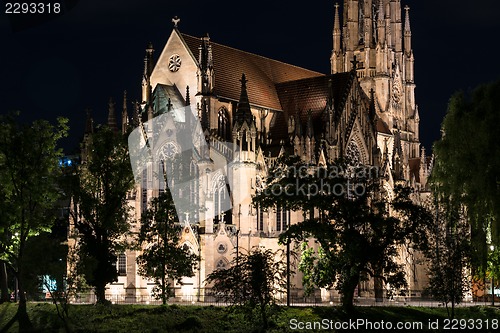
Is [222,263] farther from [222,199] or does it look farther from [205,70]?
[205,70]

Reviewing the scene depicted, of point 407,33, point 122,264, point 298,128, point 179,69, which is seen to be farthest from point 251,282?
point 407,33

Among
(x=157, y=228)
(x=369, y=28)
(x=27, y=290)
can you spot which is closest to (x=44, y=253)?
(x=27, y=290)

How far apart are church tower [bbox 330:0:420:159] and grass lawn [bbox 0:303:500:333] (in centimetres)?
5346

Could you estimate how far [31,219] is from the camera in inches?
2234

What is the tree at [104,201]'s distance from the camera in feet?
207

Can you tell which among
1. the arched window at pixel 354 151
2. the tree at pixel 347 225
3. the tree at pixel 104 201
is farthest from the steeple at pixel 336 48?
the tree at pixel 347 225

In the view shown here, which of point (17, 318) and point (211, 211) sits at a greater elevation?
point (211, 211)

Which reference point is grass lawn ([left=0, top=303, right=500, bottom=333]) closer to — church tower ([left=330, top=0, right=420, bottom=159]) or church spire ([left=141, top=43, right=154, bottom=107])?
church spire ([left=141, top=43, right=154, bottom=107])

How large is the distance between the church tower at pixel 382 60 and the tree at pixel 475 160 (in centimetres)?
6287

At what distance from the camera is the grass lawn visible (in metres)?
54.4

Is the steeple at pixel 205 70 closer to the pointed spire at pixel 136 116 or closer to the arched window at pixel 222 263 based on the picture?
the pointed spire at pixel 136 116

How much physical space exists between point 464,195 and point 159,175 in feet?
Result: 131

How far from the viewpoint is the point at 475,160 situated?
157 feet

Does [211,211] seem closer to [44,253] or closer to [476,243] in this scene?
[44,253]
